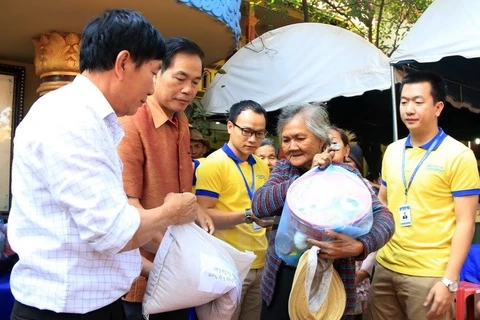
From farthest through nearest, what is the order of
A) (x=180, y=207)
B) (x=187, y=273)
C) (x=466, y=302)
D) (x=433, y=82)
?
(x=466, y=302) < (x=433, y=82) < (x=187, y=273) < (x=180, y=207)

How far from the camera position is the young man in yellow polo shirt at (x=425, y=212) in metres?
2.15

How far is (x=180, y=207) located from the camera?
141 centimetres

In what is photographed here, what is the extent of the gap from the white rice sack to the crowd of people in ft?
0.30

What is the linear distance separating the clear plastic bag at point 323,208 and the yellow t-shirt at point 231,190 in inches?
38.2

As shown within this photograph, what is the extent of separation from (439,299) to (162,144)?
4.57 feet

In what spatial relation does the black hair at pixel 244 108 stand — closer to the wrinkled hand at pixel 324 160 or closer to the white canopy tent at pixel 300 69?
the wrinkled hand at pixel 324 160

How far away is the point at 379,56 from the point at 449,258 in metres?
3.19

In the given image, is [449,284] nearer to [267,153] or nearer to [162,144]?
[162,144]

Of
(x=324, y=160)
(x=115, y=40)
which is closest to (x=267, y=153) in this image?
(x=324, y=160)

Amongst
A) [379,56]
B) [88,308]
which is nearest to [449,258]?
[88,308]

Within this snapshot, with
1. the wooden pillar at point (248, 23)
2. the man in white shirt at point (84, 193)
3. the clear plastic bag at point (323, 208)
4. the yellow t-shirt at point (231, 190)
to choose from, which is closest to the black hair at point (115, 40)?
the man in white shirt at point (84, 193)

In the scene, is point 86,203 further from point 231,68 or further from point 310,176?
point 231,68

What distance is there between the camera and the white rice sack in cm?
158

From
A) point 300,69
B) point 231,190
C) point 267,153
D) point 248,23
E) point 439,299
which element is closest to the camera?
point 439,299
